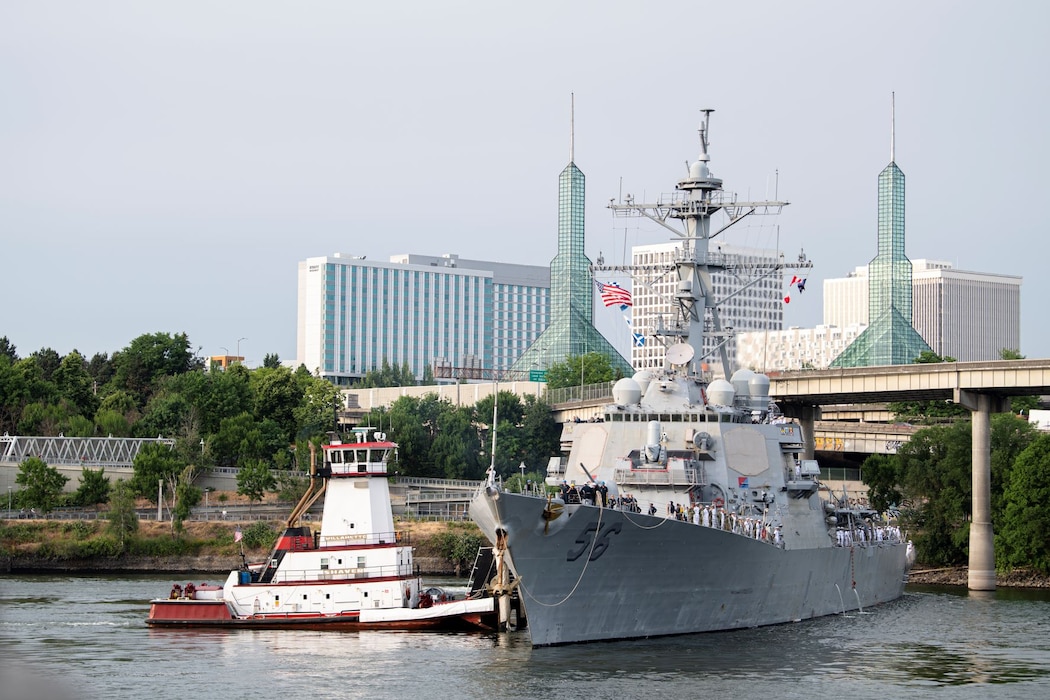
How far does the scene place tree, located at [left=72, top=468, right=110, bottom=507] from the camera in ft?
270

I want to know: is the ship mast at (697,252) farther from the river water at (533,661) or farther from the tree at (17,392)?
the tree at (17,392)

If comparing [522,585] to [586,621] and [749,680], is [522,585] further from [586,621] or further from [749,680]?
[749,680]

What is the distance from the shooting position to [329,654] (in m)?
36.3

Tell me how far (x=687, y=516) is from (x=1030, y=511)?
105 feet

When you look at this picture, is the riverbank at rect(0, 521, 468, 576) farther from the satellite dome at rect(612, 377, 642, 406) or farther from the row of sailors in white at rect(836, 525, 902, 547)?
the satellite dome at rect(612, 377, 642, 406)

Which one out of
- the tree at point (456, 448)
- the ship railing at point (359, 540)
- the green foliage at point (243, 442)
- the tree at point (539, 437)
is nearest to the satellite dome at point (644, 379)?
the ship railing at point (359, 540)

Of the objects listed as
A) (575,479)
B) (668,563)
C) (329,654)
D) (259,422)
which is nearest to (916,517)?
(575,479)

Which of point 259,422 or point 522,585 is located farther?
point 259,422

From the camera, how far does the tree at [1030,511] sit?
6412 cm

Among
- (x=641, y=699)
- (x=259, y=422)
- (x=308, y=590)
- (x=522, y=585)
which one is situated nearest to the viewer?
(x=641, y=699)

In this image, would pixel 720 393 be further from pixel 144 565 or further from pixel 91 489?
pixel 91 489

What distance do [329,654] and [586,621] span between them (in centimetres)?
722

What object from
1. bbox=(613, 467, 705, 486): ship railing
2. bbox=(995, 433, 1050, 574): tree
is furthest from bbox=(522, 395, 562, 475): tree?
bbox=(613, 467, 705, 486): ship railing

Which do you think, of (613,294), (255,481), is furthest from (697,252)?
(255,481)
